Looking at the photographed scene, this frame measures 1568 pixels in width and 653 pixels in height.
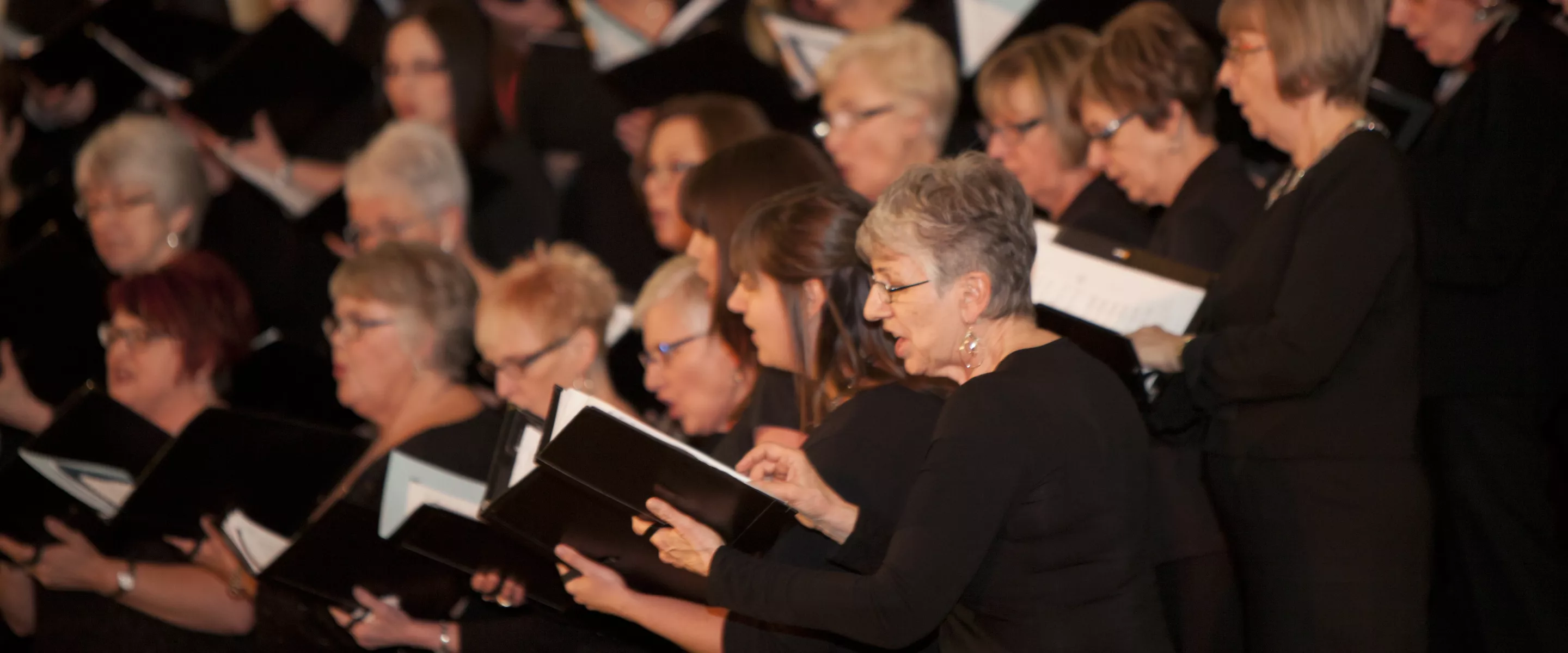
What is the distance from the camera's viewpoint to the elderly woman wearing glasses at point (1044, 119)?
133 inches

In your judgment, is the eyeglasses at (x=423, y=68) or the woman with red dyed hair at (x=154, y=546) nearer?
the woman with red dyed hair at (x=154, y=546)

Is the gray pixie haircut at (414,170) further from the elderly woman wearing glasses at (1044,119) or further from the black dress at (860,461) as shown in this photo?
the black dress at (860,461)

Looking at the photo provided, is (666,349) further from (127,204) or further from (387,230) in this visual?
(127,204)

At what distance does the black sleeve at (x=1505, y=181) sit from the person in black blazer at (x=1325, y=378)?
61 centimetres

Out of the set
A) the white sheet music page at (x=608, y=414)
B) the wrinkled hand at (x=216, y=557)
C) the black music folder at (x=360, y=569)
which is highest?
the white sheet music page at (x=608, y=414)

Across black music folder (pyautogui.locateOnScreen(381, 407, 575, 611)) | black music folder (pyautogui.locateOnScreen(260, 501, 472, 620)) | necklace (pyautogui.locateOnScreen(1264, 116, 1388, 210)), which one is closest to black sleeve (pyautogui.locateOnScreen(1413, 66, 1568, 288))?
necklace (pyautogui.locateOnScreen(1264, 116, 1388, 210))

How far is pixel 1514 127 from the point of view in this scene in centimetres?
305

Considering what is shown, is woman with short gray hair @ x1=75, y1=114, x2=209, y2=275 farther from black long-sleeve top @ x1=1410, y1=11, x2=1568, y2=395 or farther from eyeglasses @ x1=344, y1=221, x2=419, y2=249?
black long-sleeve top @ x1=1410, y1=11, x2=1568, y2=395

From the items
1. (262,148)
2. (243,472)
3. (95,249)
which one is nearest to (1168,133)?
(243,472)

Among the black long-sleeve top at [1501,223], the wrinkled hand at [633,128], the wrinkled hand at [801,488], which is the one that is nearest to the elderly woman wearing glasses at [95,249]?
the wrinkled hand at [633,128]

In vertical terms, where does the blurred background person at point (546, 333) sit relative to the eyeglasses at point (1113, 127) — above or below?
below

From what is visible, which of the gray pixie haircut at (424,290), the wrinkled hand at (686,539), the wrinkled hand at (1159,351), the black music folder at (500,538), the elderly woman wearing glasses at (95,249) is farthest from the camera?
the elderly woman wearing glasses at (95,249)

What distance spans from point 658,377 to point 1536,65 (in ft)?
6.39

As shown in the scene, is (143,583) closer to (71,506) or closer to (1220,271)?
(71,506)
